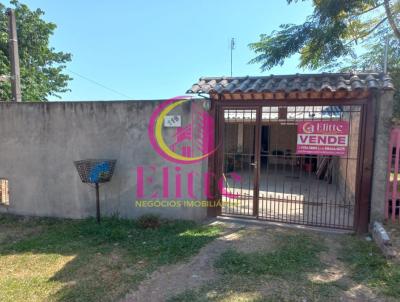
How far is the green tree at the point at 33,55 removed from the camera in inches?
537

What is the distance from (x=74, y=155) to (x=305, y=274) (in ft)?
17.2

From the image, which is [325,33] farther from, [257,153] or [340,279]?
[340,279]

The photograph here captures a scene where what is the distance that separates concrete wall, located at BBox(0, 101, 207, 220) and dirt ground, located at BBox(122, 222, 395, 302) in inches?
64.2

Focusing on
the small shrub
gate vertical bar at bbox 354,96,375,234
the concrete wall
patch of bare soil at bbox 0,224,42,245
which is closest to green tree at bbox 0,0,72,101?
the concrete wall

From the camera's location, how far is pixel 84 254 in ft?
14.8

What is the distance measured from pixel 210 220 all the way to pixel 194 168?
3.81ft

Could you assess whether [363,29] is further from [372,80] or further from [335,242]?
[335,242]

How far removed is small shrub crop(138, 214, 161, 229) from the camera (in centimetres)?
563

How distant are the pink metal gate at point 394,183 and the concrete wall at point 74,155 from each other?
3414 millimetres

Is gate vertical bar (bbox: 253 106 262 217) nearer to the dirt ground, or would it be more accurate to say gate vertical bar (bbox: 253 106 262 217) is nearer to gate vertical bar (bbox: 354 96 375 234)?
the dirt ground

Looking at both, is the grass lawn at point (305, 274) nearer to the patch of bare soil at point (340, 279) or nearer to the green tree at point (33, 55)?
the patch of bare soil at point (340, 279)

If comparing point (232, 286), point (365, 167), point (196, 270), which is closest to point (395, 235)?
point (365, 167)

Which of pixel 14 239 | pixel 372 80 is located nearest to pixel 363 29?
pixel 372 80

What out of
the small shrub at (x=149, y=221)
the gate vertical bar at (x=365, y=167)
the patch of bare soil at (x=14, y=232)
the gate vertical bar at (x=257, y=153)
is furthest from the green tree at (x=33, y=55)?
the gate vertical bar at (x=365, y=167)
